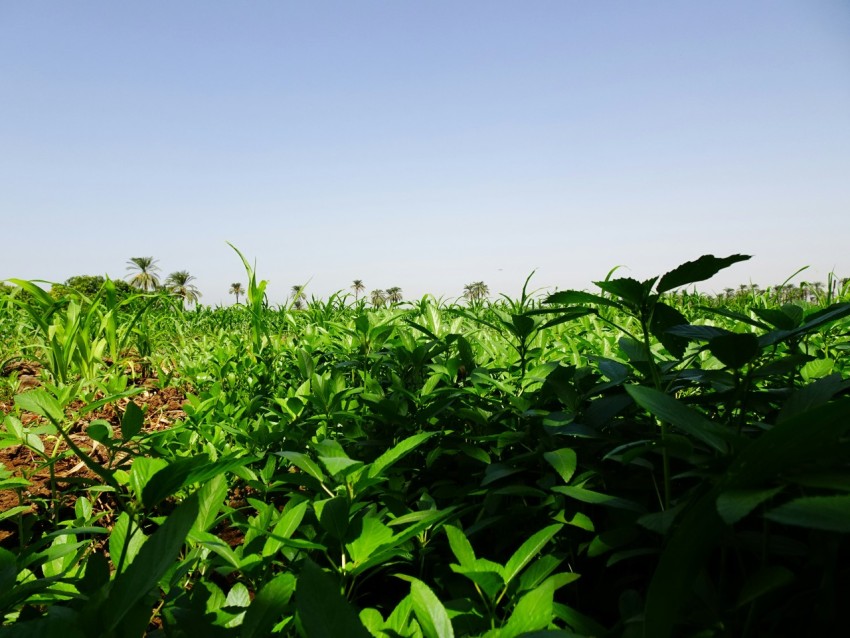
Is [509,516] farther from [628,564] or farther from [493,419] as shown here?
[493,419]

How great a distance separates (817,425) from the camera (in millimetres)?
450

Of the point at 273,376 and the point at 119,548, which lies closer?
the point at 119,548

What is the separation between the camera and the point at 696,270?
809mm

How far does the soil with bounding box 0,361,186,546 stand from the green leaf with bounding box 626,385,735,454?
1.06 metres

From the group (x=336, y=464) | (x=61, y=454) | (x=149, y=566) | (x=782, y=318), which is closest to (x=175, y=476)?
(x=149, y=566)

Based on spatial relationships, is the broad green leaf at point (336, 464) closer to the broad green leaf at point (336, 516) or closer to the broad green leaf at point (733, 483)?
the broad green leaf at point (336, 516)

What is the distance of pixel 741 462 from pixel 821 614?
0.78 ft

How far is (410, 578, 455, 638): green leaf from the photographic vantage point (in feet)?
2.38

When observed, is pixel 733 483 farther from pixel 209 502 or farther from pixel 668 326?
pixel 209 502

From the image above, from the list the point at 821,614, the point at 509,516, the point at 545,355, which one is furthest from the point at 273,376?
the point at 821,614

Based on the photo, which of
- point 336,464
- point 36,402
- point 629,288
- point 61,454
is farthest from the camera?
point 61,454

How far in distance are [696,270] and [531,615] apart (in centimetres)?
54

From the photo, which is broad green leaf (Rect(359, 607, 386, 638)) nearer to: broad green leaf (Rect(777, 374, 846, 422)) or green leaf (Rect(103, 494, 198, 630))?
green leaf (Rect(103, 494, 198, 630))

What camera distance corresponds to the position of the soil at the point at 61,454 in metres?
1.79
